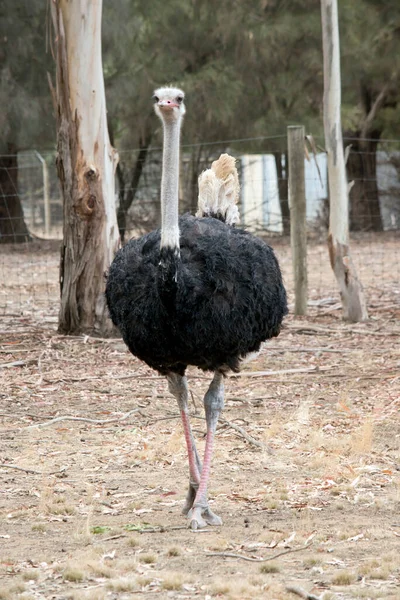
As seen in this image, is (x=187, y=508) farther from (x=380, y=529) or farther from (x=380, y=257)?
(x=380, y=257)

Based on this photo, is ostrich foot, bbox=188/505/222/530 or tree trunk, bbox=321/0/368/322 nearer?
ostrich foot, bbox=188/505/222/530

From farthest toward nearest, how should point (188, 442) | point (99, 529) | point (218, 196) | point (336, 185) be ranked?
point (336, 185), point (218, 196), point (188, 442), point (99, 529)

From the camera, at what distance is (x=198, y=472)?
4770 mm

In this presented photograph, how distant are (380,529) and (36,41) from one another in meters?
13.4

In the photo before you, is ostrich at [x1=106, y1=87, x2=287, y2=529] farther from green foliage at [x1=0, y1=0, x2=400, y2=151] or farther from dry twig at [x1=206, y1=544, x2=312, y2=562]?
green foliage at [x1=0, y1=0, x2=400, y2=151]

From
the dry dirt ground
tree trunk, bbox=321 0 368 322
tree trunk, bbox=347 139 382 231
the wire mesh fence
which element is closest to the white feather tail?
the dry dirt ground

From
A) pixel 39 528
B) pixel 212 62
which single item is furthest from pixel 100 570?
pixel 212 62

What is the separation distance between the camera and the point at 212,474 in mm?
5281

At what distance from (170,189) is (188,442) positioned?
3.89ft

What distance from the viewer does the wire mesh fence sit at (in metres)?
12.5

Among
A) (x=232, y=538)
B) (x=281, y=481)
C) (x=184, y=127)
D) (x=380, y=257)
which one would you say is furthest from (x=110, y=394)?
(x=184, y=127)

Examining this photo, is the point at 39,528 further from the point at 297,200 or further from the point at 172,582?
the point at 297,200

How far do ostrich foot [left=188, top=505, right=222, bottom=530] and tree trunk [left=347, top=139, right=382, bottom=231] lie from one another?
15486 mm

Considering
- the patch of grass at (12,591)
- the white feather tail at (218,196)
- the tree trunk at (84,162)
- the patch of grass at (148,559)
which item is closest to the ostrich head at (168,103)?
the white feather tail at (218,196)
